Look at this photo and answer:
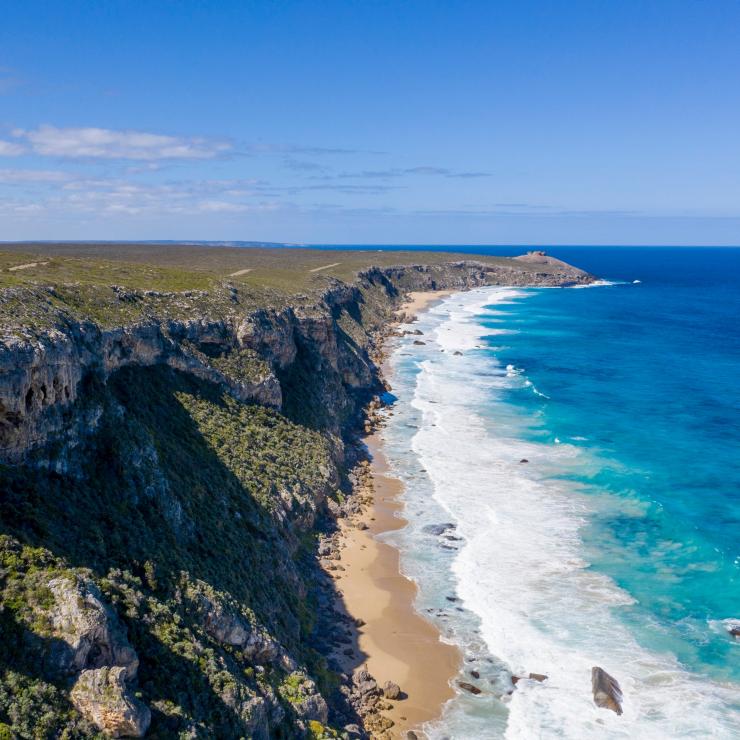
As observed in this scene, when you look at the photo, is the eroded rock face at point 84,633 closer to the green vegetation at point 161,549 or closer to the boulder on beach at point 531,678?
the green vegetation at point 161,549

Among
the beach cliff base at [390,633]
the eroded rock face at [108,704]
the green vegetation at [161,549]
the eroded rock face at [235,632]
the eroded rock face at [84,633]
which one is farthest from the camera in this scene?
the beach cliff base at [390,633]

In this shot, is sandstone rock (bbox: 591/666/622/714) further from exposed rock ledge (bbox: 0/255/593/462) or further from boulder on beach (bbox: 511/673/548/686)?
exposed rock ledge (bbox: 0/255/593/462)

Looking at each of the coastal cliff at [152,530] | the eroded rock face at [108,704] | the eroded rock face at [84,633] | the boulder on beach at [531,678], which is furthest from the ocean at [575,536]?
the eroded rock face at [84,633]

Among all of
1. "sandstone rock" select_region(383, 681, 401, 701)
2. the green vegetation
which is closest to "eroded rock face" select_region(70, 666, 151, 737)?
the green vegetation

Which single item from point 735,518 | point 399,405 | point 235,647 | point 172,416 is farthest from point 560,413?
point 235,647

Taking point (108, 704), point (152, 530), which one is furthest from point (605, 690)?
point (108, 704)

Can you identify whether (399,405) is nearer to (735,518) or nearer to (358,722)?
(735,518)
